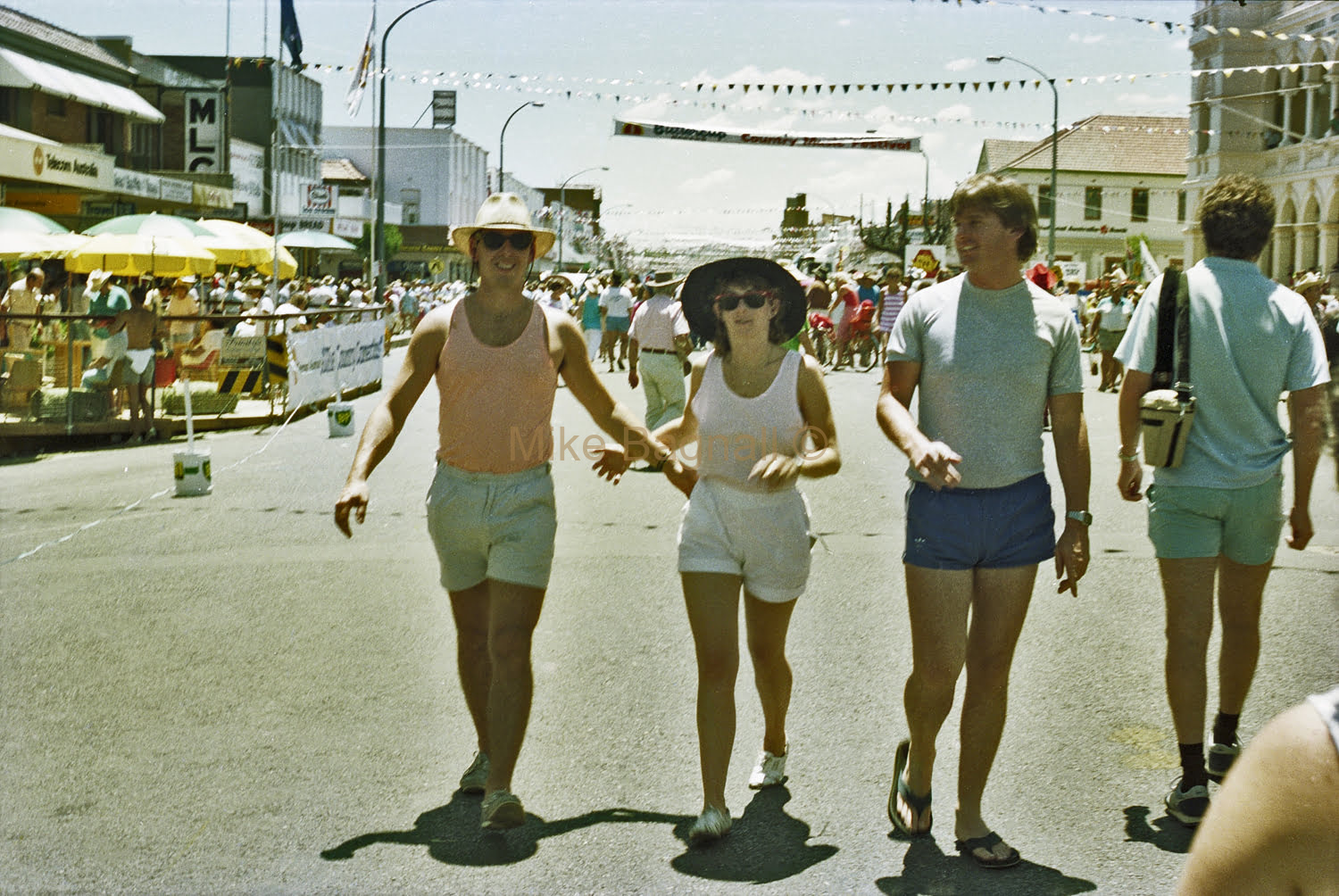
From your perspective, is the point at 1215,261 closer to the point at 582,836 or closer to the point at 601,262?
the point at 582,836

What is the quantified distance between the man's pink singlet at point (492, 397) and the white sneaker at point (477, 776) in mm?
918

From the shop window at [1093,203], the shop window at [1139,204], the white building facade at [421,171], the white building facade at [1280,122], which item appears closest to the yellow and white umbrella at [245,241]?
the white building facade at [1280,122]

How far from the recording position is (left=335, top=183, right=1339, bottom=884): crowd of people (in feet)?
13.6

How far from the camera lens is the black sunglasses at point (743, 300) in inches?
173

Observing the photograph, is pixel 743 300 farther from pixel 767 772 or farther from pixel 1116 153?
pixel 1116 153

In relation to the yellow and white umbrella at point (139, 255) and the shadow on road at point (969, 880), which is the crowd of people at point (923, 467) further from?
the yellow and white umbrella at point (139, 255)

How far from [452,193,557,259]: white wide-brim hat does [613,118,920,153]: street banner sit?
80.0 feet

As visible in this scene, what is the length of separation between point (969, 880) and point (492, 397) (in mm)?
1876

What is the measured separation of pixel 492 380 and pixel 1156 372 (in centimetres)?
196

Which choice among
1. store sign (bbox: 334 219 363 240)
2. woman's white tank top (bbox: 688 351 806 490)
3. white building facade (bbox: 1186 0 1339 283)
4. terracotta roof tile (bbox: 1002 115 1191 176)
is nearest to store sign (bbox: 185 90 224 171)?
store sign (bbox: 334 219 363 240)

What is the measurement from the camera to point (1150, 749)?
5.04 meters

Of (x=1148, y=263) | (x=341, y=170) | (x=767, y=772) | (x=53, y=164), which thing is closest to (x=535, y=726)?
(x=767, y=772)

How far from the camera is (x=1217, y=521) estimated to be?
4.50m

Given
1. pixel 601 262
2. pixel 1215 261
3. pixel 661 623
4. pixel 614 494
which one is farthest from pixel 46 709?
pixel 601 262
